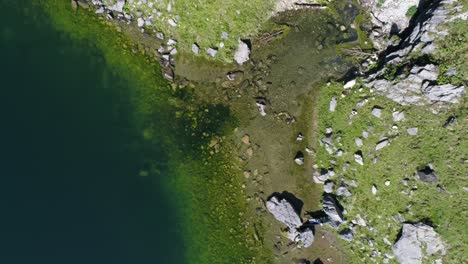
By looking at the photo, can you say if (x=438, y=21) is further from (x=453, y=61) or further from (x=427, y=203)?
(x=427, y=203)

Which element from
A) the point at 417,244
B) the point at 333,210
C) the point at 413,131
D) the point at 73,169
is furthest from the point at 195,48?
the point at 417,244

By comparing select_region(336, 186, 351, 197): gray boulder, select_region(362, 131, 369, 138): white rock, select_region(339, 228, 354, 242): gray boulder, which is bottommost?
select_region(339, 228, 354, 242): gray boulder

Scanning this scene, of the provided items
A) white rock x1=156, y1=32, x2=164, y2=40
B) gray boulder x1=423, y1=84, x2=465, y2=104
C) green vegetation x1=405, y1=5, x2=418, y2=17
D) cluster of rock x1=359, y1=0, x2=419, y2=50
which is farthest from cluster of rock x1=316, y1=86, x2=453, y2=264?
white rock x1=156, y1=32, x2=164, y2=40

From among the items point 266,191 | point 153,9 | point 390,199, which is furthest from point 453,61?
point 153,9

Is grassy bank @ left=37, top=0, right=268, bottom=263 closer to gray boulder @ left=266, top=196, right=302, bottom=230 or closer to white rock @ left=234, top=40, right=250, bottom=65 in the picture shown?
gray boulder @ left=266, top=196, right=302, bottom=230

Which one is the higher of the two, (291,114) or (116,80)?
(291,114)

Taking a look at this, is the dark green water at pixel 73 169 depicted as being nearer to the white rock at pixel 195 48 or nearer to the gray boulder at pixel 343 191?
the white rock at pixel 195 48
